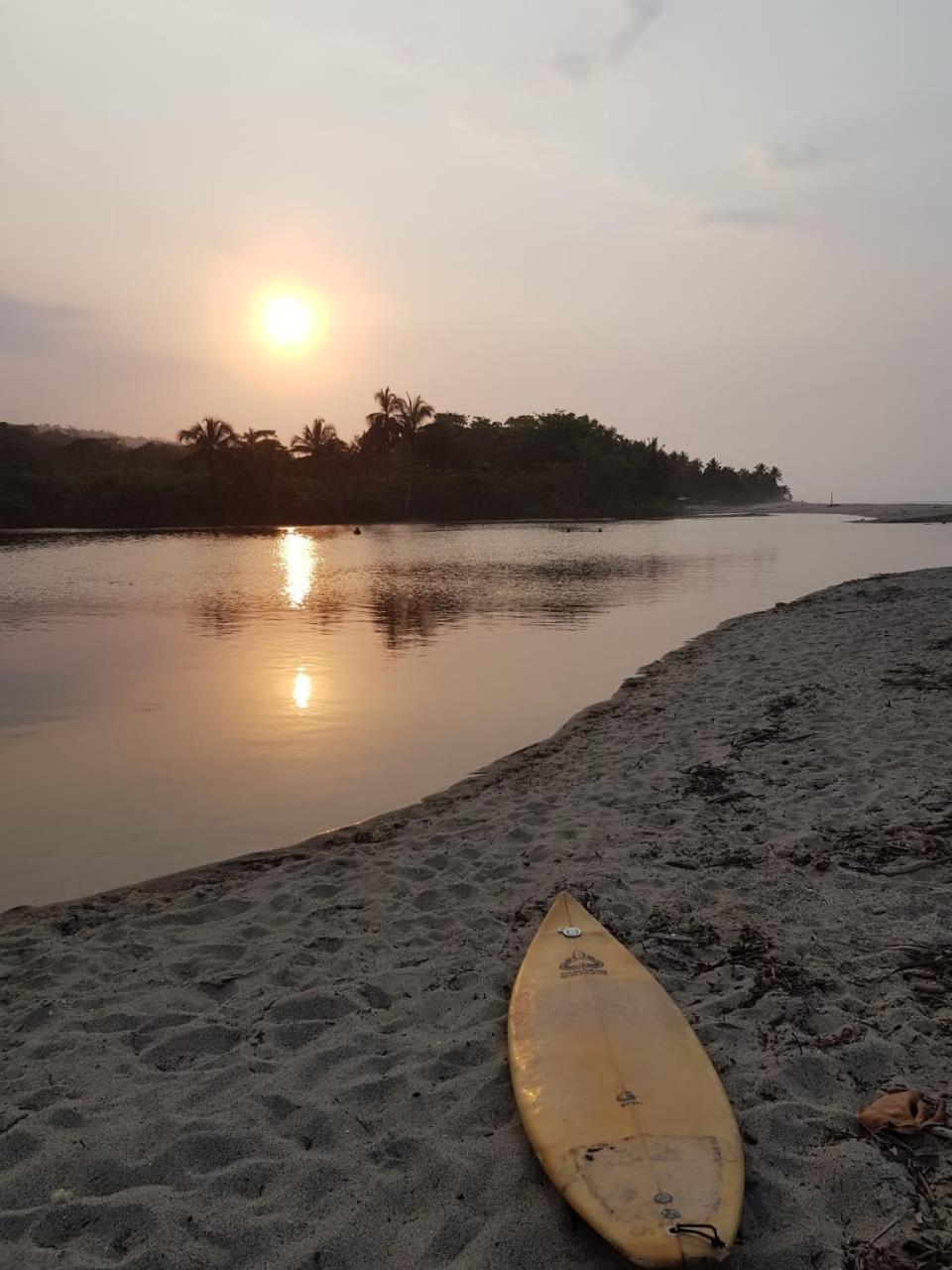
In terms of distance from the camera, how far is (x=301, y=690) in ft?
38.2

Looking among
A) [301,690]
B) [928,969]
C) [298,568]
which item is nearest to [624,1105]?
[928,969]

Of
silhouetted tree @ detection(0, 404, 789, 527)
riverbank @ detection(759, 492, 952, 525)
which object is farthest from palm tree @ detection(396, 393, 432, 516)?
riverbank @ detection(759, 492, 952, 525)

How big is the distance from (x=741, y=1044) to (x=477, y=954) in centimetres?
142

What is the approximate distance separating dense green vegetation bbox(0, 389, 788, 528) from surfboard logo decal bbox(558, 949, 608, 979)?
7254cm

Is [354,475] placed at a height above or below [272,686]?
above

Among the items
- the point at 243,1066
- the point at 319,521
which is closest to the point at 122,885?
the point at 243,1066

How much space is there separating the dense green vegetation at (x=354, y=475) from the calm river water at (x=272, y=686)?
44.8 meters

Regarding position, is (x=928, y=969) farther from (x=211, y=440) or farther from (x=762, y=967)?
(x=211, y=440)

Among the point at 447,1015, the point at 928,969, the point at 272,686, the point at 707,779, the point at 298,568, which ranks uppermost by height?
the point at 928,969

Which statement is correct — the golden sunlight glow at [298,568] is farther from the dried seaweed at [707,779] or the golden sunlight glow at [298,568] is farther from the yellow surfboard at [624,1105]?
the yellow surfboard at [624,1105]

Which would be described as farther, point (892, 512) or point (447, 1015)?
point (892, 512)

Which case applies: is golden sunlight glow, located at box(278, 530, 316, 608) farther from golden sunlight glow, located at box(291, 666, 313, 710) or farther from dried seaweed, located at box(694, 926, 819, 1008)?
dried seaweed, located at box(694, 926, 819, 1008)

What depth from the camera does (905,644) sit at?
1162cm

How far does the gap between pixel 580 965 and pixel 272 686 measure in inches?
343
